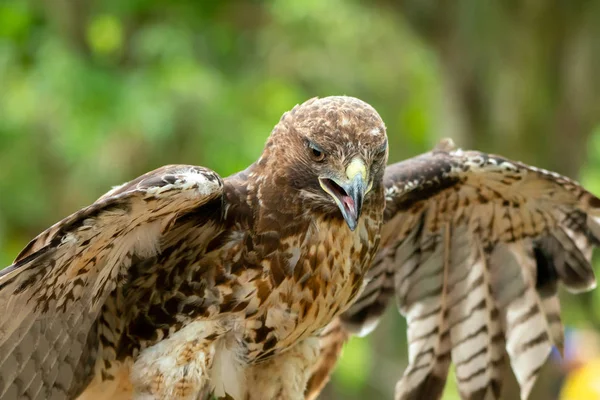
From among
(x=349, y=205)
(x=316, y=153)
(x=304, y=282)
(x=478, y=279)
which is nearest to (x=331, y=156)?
(x=316, y=153)

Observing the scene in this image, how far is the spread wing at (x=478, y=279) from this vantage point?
194 inches

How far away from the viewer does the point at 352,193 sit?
3496 millimetres

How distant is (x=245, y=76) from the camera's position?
32.2 feet

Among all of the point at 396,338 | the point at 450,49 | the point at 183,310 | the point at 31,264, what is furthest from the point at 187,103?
the point at 396,338

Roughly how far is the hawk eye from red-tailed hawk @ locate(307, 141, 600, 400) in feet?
4.09

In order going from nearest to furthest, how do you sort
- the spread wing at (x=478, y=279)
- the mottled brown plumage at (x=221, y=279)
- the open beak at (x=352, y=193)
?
1. the open beak at (x=352, y=193)
2. the mottled brown plumage at (x=221, y=279)
3. the spread wing at (x=478, y=279)

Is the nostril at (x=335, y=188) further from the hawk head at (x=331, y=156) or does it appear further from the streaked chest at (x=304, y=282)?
the streaked chest at (x=304, y=282)

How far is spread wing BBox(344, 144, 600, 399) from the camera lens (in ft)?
16.1

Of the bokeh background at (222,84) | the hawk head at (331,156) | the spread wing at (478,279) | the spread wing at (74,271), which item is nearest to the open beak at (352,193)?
the hawk head at (331,156)

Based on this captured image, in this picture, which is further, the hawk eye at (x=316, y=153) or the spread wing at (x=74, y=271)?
the hawk eye at (x=316, y=153)

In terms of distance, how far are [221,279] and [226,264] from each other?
0.19ft

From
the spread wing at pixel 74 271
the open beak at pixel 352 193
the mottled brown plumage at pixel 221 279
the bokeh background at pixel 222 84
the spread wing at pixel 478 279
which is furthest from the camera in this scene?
the bokeh background at pixel 222 84

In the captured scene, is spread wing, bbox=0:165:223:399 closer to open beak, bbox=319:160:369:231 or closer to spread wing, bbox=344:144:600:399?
open beak, bbox=319:160:369:231

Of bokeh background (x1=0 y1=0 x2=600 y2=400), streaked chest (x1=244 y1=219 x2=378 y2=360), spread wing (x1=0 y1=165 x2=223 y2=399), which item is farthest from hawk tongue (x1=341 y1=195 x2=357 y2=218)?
bokeh background (x1=0 y1=0 x2=600 y2=400)
